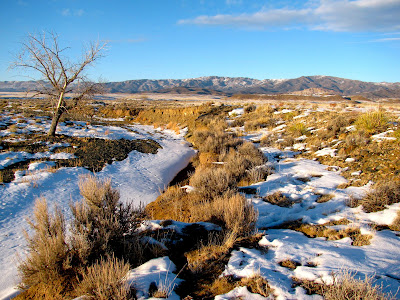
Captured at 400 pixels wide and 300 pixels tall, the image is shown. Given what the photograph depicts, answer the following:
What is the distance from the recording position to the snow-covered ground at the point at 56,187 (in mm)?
4547

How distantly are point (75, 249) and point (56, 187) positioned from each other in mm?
5097

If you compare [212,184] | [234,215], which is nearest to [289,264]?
[234,215]

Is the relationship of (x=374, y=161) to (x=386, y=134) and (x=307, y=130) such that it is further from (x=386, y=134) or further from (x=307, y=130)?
(x=307, y=130)

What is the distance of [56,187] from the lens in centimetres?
725

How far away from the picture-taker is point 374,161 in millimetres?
6539

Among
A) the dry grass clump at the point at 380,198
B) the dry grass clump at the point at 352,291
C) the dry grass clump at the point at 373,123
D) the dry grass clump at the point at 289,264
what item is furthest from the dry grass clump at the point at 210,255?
the dry grass clump at the point at 373,123

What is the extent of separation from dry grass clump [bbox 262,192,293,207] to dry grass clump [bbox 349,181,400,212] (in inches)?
49.2

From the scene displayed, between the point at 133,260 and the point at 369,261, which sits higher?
the point at 369,261

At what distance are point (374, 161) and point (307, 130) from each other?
531cm

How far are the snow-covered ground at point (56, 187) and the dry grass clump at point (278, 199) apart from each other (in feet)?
10.2

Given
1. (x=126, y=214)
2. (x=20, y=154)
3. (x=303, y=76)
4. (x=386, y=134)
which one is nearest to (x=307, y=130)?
(x=386, y=134)

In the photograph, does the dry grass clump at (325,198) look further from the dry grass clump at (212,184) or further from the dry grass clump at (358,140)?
the dry grass clump at (358,140)

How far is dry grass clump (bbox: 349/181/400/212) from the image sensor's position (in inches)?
175

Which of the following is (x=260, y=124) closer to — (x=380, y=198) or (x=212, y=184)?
(x=212, y=184)
